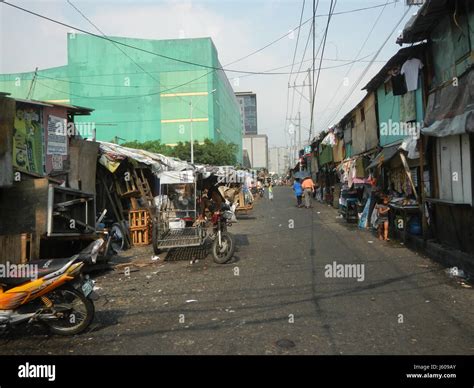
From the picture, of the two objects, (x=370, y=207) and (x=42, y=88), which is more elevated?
(x=42, y=88)

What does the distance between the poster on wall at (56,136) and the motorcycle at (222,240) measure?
4.44m

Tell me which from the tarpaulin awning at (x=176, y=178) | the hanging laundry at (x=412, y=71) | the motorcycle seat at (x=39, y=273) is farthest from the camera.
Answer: the tarpaulin awning at (x=176, y=178)

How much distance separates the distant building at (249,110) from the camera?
150 metres

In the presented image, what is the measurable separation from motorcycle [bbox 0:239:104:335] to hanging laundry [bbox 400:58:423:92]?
29.3 feet

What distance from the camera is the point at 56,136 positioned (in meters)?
10.8

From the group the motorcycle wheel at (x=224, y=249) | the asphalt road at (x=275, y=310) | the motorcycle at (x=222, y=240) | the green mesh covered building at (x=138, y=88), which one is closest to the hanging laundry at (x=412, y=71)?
the asphalt road at (x=275, y=310)

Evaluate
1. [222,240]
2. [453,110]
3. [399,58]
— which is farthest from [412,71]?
[222,240]

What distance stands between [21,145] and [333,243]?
8119mm

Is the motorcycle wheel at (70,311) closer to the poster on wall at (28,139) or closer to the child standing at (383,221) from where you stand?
the poster on wall at (28,139)

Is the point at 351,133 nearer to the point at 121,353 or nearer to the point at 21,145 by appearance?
the point at 21,145

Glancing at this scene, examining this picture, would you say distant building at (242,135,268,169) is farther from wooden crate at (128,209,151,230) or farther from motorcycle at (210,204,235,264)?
motorcycle at (210,204,235,264)

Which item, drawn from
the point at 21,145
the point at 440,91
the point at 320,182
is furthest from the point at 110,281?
the point at 320,182

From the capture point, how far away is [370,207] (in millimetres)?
14656
